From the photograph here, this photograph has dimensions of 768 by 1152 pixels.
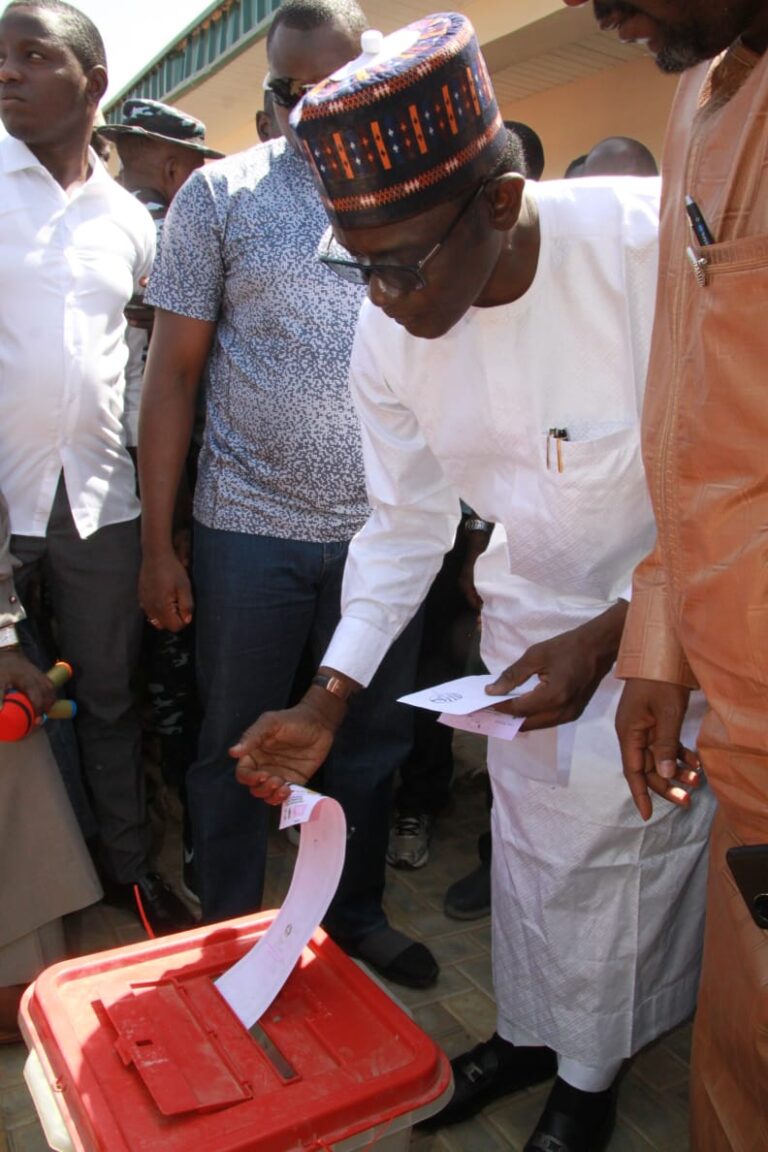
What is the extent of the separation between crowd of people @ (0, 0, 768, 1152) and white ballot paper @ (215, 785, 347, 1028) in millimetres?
141

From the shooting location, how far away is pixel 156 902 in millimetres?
2895

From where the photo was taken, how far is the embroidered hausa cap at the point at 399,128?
1500mm

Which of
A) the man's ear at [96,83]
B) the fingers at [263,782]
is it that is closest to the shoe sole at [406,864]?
the fingers at [263,782]

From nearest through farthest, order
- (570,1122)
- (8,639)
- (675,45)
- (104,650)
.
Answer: (675,45) → (570,1122) → (8,639) → (104,650)

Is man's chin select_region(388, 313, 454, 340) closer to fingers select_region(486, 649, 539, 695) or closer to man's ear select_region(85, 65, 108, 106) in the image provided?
fingers select_region(486, 649, 539, 695)

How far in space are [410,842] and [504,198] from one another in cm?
227

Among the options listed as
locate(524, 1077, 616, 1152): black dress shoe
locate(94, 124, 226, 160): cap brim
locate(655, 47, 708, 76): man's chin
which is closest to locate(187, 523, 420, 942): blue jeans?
locate(524, 1077, 616, 1152): black dress shoe

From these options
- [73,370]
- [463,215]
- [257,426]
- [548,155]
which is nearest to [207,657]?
[257,426]

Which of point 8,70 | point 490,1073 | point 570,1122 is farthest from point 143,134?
point 570,1122

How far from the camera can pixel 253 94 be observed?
7977 mm

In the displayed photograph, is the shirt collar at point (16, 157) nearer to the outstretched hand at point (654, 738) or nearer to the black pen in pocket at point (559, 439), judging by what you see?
the black pen in pocket at point (559, 439)

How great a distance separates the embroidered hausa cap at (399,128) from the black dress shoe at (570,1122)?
1.67 meters

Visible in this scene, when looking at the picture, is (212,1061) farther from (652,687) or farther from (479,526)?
(479,526)

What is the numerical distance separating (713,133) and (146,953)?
1372mm
